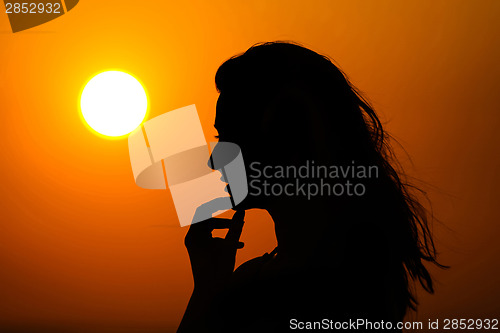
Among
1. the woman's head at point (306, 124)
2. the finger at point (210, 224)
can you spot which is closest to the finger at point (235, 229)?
the finger at point (210, 224)

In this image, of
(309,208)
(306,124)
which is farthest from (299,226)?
(306,124)

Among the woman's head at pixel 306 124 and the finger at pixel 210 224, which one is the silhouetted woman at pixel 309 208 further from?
the finger at pixel 210 224

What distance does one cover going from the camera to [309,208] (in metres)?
0.51

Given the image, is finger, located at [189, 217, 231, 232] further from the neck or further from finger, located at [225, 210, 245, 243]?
the neck

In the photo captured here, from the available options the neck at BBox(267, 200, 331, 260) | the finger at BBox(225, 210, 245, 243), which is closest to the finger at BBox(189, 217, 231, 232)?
the finger at BBox(225, 210, 245, 243)

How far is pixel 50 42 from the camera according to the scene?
148 cm

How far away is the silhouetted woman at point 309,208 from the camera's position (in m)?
0.45

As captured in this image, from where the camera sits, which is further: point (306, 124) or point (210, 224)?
point (210, 224)

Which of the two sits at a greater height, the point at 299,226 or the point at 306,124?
the point at 306,124

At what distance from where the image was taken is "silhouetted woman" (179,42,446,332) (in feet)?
1.47

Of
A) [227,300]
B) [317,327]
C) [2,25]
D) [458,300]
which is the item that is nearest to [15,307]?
[2,25]

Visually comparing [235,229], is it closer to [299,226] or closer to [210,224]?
[210,224]

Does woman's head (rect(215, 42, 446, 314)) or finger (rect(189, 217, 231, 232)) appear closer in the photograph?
woman's head (rect(215, 42, 446, 314))

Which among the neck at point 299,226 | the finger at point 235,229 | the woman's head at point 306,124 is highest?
the woman's head at point 306,124
